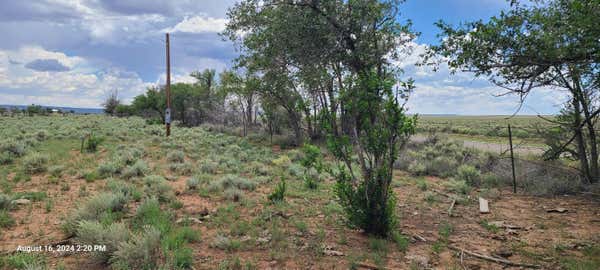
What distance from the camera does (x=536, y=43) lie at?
4.91m

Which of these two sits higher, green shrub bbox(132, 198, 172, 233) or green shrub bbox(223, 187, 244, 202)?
green shrub bbox(132, 198, 172, 233)

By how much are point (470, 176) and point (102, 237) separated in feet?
35.0

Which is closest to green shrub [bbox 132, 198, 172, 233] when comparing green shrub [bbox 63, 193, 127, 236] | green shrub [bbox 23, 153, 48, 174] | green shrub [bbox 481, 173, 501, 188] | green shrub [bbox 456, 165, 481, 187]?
green shrub [bbox 63, 193, 127, 236]

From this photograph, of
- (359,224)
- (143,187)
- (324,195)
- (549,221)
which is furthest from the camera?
(324,195)

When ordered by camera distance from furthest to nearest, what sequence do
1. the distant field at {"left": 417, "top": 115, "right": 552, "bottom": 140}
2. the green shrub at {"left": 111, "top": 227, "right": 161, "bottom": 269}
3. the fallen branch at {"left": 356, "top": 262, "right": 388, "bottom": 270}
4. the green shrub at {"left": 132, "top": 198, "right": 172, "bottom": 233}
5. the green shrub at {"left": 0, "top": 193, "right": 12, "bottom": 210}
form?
1. the distant field at {"left": 417, "top": 115, "right": 552, "bottom": 140}
2. the green shrub at {"left": 0, "top": 193, "right": 12, "bottom": 210}
3. the green shrub at {"left": 132, "top": 198, "right": 172, "bottom": 233}
4. the fallen branch at {"left": 356, "top": 262, "right": 388, "bottom": 270}
5. the green shrub at {"left": 111, "top": 227, "right": 161, "bottom": 269}

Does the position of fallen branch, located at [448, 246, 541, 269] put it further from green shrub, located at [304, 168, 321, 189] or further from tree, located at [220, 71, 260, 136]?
tree, located at [220, 71, 260, 136]

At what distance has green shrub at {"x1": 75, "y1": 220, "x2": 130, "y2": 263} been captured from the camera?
4035mm

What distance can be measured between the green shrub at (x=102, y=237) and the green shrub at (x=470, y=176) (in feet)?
32.9

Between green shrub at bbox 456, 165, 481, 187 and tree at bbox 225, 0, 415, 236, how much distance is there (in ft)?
17.7

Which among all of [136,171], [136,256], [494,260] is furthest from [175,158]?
[494,260]

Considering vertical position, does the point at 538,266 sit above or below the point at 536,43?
below

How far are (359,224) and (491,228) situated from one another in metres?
2.80

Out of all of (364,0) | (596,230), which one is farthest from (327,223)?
(596,230)

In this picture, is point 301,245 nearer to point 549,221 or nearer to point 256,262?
point 256,262
